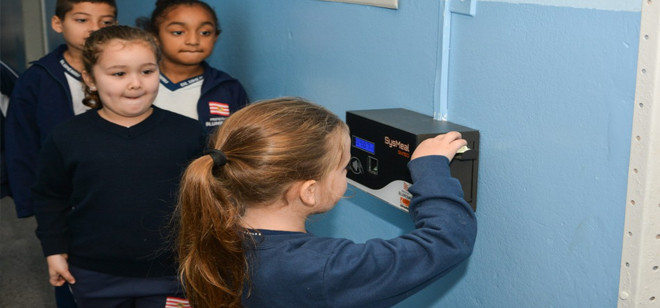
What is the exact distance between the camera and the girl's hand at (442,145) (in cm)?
135

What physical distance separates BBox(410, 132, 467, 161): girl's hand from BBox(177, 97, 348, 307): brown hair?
0.58ft

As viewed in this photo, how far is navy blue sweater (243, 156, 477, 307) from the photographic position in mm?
1183

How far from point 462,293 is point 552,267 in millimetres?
→ 292

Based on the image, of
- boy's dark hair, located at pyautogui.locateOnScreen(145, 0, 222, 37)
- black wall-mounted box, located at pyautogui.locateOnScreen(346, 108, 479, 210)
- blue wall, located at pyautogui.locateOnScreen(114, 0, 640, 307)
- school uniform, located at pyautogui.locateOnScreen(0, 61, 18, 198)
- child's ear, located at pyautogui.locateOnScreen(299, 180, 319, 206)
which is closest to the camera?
blue wall, located at pyautogui.locateOnScreen(114, 0, 640, 307)

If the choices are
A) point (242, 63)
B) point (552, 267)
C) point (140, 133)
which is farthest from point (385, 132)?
point (242, 63)

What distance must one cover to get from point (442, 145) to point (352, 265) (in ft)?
1.07

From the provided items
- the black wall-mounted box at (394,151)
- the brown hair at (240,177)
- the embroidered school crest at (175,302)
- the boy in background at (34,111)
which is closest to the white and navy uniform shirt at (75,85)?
the boy in background at (34,111)

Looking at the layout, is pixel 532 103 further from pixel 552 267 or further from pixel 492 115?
pixel 552 267

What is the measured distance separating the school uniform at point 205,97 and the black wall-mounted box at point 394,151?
2.59 ft

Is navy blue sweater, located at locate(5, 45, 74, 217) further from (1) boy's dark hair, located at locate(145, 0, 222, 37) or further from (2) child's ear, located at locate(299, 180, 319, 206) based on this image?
(2) child's ear, located at locate(299, 180, 319, 206)

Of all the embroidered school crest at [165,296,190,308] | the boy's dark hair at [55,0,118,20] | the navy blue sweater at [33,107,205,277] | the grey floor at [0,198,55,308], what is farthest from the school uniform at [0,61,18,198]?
the embroidered school crest at [165,296,190,308]

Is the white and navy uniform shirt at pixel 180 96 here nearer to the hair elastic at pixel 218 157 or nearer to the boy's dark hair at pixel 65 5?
the boy's dark hair at pixel 65 5

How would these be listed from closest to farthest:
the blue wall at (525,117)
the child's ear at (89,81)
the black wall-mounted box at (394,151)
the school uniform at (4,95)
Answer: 1. the blue wall at (525,117)
2. the black wall-mounted box at (394,151)
3. the child's ear at (89,81)
4. the school uniform at (4,95)

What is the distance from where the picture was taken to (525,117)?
4.30 feet
